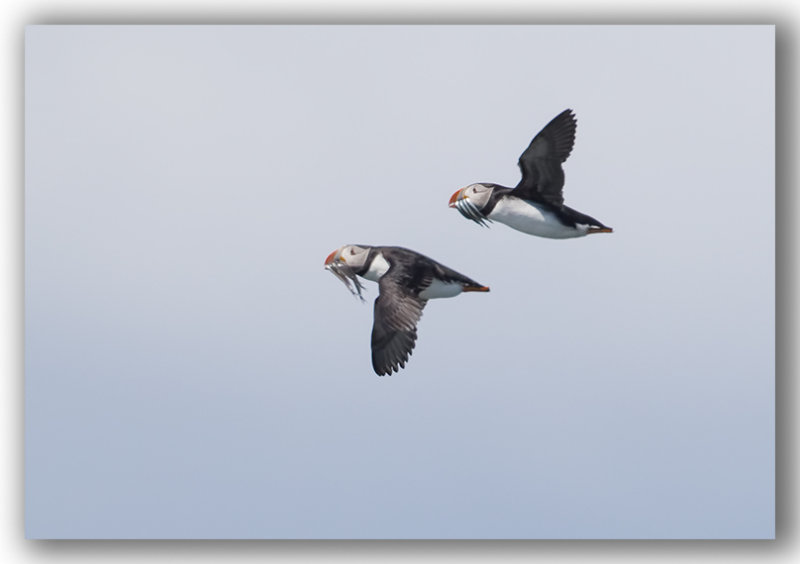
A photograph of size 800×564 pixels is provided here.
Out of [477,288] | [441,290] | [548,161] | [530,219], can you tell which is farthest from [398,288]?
[548,161]

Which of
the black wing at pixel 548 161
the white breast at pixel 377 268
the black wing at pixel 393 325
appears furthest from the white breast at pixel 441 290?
the black wing at pixel 548 161

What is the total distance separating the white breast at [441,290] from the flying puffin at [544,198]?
596mm

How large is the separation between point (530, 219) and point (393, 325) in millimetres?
1449

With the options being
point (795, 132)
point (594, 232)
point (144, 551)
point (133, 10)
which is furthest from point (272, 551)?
point (795, 132)

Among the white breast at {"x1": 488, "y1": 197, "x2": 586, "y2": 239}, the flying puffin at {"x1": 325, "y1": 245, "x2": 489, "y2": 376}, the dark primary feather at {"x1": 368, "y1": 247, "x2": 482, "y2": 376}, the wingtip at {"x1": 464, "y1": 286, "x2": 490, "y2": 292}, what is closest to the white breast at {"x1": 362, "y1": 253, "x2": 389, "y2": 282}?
the flying puffin at {"x1": 325, "y1": 245, "x2": 489, "y2": 376}

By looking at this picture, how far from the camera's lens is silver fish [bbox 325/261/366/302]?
12.8 m

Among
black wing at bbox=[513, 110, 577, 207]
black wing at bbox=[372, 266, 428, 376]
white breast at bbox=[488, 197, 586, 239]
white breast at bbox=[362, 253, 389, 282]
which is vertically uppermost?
black wing at bbox=[513, 110, 577, 207]

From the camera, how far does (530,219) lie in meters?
12.6

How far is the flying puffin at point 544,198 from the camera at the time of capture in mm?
12453

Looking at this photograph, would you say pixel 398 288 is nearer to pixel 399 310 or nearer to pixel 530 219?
pixel 399 310

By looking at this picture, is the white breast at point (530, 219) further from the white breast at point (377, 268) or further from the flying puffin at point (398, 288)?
the white breast at point (377, 268)

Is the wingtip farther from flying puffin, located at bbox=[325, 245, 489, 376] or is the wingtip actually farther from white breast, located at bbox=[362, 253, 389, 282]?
white breast, located at bbox=[362, 253, 389, 282]

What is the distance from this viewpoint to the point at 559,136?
12.4 metres

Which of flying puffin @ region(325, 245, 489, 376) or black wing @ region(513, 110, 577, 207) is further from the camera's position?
black wing @ region(513, 110, 577, 207)
